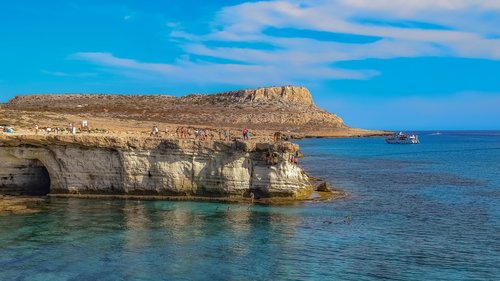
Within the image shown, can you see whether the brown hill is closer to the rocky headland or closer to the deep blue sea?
the rocky headland

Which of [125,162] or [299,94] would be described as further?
[299,94]

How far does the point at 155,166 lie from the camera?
37531 millimetres

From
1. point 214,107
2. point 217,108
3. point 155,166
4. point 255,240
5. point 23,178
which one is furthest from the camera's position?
Answer: point 214,107

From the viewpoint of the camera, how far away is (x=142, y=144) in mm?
37156

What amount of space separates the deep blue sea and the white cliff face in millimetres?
2089

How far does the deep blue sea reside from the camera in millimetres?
21203

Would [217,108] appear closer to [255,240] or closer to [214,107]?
[214,107]

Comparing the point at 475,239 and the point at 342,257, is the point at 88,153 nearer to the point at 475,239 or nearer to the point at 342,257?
the point at 342,257

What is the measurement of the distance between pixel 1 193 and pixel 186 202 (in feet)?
47.0

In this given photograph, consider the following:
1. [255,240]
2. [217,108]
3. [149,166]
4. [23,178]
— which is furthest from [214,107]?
[255,240]

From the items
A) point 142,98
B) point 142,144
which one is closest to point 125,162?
point 142,144

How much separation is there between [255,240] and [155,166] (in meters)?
13.8

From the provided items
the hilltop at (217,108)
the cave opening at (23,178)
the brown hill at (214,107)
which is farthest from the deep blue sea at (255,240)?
the brown hill at (214,107)

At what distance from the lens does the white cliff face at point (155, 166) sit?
1455 inches
